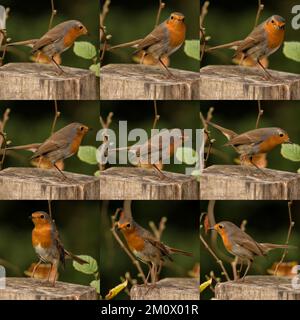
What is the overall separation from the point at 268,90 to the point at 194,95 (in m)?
0.46

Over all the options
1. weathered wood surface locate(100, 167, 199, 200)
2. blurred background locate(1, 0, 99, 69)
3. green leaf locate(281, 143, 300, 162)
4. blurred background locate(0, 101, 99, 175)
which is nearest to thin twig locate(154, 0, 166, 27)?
blurred background locate(1, 0, 99, 69)

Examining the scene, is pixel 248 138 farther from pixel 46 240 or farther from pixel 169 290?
pixel 46 240

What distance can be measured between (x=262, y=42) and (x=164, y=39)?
608 mm

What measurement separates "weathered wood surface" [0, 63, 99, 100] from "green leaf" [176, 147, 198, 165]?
0.62 meters

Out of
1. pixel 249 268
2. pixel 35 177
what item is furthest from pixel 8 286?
pixel 249 268

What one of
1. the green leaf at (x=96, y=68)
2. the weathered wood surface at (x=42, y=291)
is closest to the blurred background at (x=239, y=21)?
the green leaf at (x=96, y=68)

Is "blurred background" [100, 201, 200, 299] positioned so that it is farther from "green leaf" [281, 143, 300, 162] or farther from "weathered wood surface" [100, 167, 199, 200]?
"green leaf" [281, 143, 300, 162]

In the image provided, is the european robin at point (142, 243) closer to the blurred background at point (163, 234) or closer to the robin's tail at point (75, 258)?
the blurred background at point (163, 234)

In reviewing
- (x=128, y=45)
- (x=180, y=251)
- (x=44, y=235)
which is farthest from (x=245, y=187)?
(x=44, y=235)

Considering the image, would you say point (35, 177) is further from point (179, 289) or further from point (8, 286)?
point (179, 289)

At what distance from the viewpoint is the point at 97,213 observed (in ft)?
19.9

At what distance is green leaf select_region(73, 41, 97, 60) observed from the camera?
6230 mm

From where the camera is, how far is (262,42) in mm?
6160

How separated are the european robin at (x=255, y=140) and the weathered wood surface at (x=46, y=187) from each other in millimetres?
855
